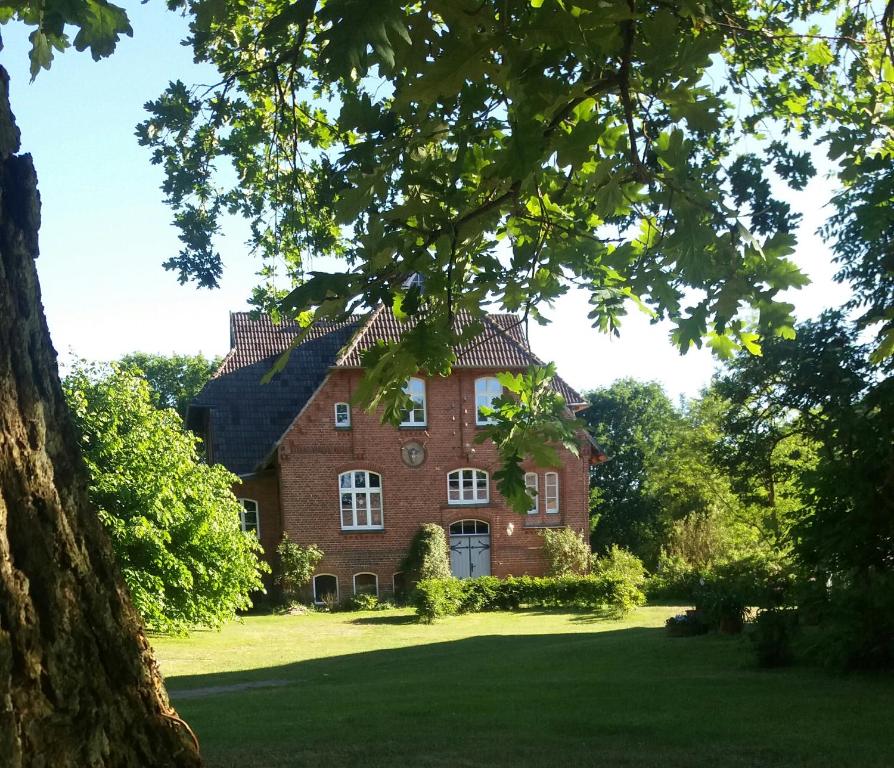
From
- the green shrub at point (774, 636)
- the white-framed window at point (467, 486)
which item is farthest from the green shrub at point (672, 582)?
the green shrub at point (774, 636)

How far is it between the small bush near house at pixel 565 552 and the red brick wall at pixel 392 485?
0.60m

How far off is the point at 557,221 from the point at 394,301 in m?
1.56

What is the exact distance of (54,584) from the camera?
2.87 meters

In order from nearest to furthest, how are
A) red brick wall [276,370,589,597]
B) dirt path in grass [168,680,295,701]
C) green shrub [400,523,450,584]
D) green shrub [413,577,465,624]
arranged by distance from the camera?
dirt path in grass [168,680,295,701], green shrub [413,577,465,624], green shrub [400,523,450,584], red brick wall [276,370,589,597]

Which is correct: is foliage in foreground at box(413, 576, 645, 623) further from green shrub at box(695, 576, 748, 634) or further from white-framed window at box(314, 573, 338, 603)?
Answer: green shrub at box(695, 576, 748, 634)

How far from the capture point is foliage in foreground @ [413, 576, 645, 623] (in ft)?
88.1

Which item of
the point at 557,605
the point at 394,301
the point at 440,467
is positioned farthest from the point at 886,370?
the point at 440,467

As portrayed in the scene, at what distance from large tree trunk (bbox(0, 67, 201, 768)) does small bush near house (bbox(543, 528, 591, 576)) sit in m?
29.0

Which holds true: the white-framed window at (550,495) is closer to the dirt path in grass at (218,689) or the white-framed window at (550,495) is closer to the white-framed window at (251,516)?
the white-framed window at (251,516)

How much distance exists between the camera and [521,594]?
94.8 feet

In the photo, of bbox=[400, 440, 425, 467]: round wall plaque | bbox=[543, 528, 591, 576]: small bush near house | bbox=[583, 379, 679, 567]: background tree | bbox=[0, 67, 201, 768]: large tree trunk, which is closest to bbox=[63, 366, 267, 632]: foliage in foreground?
bbox=[400, 440, 425, 467]: round wall plaque

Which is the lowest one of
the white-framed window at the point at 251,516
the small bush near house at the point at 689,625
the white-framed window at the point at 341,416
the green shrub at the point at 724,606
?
the small bush near house at the point at 689,625

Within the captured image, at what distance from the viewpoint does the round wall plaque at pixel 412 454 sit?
106ft

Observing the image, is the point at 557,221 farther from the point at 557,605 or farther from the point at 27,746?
the point at 557,605
